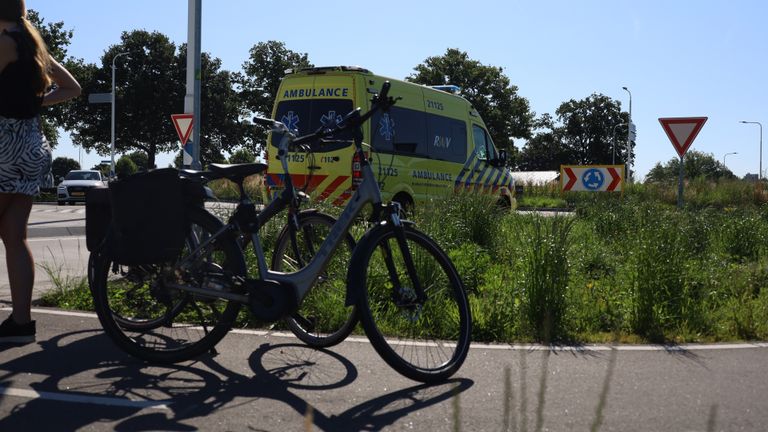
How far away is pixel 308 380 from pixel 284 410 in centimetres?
51

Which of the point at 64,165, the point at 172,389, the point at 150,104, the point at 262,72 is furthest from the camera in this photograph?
the point at 64,165

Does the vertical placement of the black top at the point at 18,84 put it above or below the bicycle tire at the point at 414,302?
above

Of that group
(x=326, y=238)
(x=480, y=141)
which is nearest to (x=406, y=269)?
(x=326, y=238)

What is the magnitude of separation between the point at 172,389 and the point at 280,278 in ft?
2.72

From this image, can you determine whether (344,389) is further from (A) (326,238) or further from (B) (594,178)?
(B) (594,178)

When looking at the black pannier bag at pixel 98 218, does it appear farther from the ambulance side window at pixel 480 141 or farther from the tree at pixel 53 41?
the tree at pixel 53 41

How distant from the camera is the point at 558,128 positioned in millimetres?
110062

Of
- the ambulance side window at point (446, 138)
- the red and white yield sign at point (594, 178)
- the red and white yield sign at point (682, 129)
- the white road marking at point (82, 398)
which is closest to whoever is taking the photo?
the white road marking at point (82, 398)

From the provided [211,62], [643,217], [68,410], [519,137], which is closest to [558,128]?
[519,137]

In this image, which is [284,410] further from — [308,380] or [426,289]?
[426,289]

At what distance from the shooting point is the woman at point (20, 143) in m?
4.54

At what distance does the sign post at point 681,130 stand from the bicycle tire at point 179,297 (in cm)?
948

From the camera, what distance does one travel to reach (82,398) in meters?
3.61

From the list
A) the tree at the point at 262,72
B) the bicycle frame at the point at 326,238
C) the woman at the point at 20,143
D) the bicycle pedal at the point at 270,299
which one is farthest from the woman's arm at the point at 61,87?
the tree at the point at 262,72
